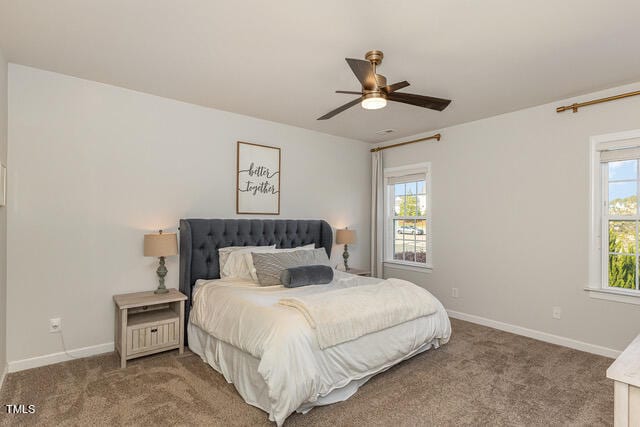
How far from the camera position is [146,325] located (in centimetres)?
304

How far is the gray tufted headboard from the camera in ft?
11.4

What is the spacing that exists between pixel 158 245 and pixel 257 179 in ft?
4.86

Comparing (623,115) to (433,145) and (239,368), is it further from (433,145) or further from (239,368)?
(239,368)

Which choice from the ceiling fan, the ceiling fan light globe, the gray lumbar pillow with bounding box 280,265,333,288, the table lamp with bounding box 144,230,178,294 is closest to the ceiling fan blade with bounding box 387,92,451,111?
the ceiling fan

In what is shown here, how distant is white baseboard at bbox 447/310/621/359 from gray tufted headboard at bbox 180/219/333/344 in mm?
2179

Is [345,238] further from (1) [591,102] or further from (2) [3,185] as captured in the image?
(2) [3,185]

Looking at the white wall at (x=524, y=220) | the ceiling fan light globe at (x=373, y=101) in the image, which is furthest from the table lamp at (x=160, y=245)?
the white wall at (x=524, y=220)

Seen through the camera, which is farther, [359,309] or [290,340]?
[359,309]

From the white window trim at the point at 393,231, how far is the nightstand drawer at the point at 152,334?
3236 millimetres

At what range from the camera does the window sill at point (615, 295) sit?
10.3 feet

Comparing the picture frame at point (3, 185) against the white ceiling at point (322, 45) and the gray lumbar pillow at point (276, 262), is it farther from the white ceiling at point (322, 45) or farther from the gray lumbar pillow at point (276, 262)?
the gray lumbar pillow at point (276, 262)

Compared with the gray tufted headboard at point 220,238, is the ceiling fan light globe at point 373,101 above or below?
above

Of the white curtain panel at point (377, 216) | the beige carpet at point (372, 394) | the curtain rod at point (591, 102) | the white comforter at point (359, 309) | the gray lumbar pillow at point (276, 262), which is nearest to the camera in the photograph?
the beige carpet at point (372, 394)

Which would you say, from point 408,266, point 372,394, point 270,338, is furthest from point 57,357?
point 408,266
